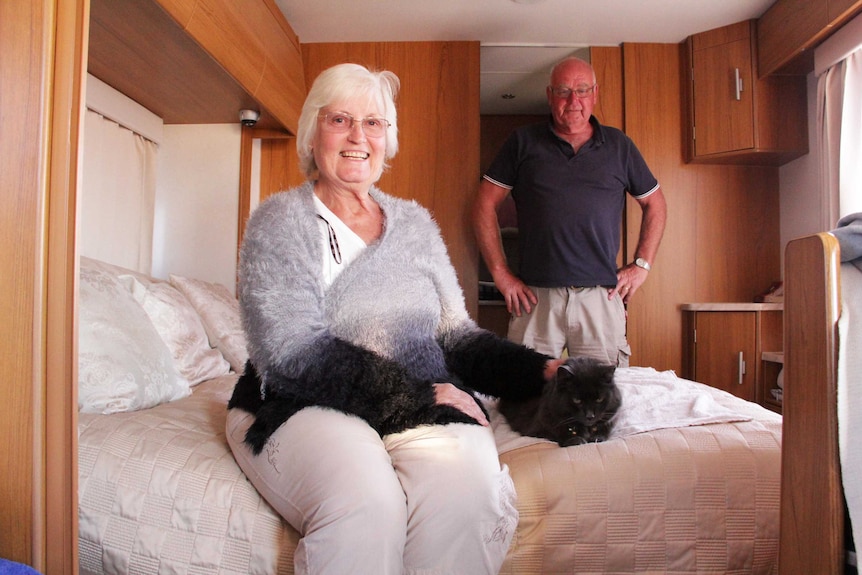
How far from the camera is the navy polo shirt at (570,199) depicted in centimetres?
239

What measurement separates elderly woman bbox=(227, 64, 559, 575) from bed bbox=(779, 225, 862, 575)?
478 millimetres

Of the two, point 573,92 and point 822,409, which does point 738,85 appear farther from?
point 822,409

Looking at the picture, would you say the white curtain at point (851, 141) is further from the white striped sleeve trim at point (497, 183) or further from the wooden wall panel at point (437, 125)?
the wooden wall panel at point (437, 125)

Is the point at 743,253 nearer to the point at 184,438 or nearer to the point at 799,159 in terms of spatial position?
the point at 799,159

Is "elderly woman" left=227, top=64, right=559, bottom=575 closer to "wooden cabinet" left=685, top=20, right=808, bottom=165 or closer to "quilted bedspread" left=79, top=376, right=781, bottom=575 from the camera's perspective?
"quilted bedspread" left=79, top=376, right=781, bottom=575

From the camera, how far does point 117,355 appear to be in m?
1.64

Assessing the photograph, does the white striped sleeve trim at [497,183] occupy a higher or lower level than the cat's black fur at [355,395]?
higher

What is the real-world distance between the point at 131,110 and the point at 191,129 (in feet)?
1.47

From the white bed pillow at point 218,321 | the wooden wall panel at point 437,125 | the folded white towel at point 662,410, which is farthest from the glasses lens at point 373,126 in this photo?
the wooden wall panel at point 437,125

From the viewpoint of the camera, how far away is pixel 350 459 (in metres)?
1.08

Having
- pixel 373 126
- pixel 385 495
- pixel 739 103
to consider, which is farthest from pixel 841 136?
pixel 385 495

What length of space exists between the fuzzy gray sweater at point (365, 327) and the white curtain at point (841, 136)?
6.96ft

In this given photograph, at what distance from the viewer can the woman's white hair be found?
144cm

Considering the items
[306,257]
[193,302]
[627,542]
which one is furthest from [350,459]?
[193,302]
